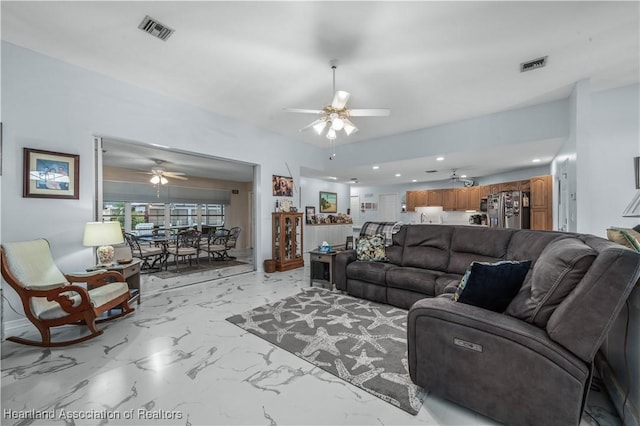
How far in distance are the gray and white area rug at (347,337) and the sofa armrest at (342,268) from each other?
0.56 feet

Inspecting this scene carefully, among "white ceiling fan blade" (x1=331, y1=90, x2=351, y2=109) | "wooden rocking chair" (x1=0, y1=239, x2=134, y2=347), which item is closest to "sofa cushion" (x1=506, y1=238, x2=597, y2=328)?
"white ceiling fan blade" (x1=331, y1=90, x2=351, y2=109)

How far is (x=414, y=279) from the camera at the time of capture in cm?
312

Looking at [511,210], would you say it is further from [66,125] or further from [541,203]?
[66,125]

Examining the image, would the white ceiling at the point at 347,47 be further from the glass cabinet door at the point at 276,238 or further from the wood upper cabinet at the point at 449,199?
the wood upper cabinet at the point at 449,199

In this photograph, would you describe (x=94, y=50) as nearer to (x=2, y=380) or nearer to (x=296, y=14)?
(x=296, y=14)

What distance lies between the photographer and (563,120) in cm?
396

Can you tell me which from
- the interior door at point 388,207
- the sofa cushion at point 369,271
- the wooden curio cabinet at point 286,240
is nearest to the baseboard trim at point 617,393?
the sofa cushion at point 369,271

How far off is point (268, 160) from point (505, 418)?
17.1ft

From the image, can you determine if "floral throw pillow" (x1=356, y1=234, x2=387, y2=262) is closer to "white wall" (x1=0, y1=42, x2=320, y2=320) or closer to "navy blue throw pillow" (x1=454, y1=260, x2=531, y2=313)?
"navy blue throw pillow" (x1=454, y1=260, x2=531, y2=313)

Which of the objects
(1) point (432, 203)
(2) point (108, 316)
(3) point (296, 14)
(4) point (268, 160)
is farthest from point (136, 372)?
(1) point (432, 203)

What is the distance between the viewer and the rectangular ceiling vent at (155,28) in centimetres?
238

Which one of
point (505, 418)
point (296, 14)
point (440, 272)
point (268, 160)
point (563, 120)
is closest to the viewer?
point (505, 418)

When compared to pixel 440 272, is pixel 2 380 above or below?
below

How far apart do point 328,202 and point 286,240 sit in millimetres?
3798
